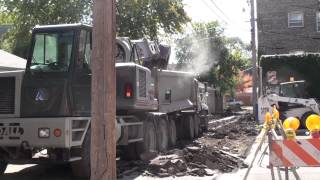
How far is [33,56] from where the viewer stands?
38.8ft

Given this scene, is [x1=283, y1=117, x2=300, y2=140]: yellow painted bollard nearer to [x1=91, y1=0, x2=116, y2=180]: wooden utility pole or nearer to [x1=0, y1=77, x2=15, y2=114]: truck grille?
[x1=91, y1=0, x2=116, y2=180]: wooden utility pole

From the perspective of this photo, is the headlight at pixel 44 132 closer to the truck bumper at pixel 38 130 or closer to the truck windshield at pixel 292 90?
the truck bumper at pixel 38 130

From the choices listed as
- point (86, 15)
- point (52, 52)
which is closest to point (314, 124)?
point (52, 52)

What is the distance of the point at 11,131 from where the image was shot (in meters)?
11.1

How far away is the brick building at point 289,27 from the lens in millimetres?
46250

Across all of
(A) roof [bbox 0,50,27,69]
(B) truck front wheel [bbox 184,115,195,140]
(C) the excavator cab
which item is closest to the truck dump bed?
(B) truck front wheel [bbox 184,115,195,140]

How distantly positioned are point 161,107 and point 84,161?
20.8ft

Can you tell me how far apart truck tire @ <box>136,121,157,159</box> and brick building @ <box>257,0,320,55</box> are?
3242 cm

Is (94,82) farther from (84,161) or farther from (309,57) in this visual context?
(309,57)

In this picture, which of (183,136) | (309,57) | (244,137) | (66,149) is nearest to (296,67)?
(309,57)

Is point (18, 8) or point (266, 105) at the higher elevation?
point (18, 8)

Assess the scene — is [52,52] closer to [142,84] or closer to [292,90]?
[142,84]

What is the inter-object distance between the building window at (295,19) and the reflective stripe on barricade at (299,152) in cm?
4017

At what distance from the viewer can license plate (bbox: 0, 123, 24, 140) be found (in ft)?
36.1
